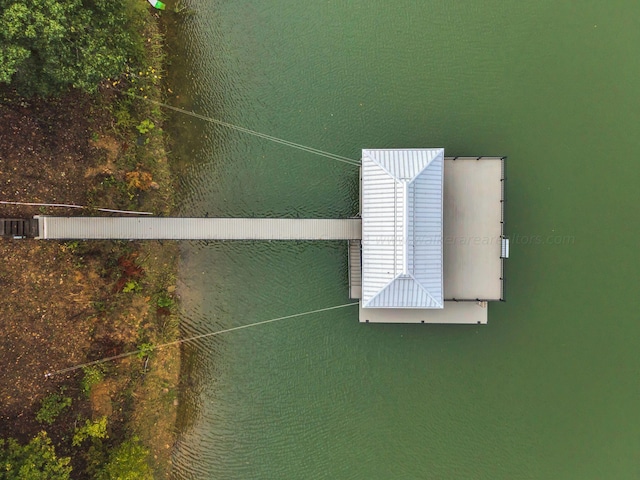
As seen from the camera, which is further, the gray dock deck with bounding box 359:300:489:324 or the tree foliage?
the gray dock deck with bounding box 359:300:489:324

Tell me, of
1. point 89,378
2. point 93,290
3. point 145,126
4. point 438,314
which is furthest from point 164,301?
point 438,314

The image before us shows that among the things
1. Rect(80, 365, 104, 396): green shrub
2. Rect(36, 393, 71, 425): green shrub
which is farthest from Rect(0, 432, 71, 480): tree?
Rect(80, 365, 104, 396): green shrub

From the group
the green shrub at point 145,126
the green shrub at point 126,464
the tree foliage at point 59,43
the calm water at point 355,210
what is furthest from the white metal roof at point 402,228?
the green shrub at point 126,464

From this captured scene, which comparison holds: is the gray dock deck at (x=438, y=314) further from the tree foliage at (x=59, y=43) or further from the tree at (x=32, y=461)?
the tree foliage at (x=59, y=43)

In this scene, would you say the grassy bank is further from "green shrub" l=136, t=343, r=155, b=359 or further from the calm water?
the calm water

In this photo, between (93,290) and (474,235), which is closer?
(474,235)

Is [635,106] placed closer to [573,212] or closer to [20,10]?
[573,212]

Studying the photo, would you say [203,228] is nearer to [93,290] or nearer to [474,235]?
[93,290]
